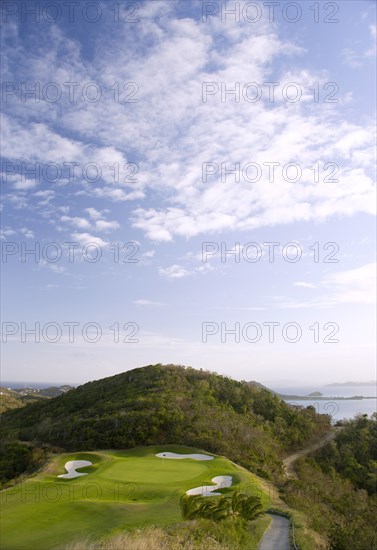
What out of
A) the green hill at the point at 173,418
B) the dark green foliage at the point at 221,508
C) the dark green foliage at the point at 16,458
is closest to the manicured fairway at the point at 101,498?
the dark green foliage at the point at 221,508

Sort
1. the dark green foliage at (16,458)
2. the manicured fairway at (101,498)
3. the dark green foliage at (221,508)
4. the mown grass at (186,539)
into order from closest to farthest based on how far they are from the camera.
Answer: the mown grass at (186,539) → the manicured fairway at (101,498) → the dark green foliage at (221,508) → the dark green foliage at (16,458)

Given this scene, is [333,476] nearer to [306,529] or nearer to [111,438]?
[111,438]

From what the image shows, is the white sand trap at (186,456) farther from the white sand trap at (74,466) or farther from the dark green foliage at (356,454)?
the dark green foliage at (356,454)

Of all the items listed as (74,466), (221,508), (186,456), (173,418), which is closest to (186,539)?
(221,508)

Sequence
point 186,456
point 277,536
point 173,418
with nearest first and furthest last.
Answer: point 277,536, point 186,456, point 173,418

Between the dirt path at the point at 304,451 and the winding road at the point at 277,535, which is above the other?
the winding road at the point at 277,535

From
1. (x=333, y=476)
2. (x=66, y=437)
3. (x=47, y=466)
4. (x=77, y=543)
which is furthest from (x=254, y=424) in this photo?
(x=77, y=543)

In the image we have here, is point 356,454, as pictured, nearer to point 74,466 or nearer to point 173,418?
point 173,418
